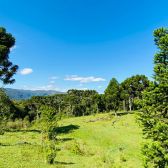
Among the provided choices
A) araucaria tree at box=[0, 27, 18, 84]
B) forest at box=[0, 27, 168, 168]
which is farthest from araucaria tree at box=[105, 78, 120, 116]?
araucaria tree at box=[0, 27, 18, 84]

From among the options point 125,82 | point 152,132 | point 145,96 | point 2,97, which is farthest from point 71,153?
point 125,82

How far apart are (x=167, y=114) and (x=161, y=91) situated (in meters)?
2.01

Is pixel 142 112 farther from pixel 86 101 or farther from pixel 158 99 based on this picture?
pixel 86 101

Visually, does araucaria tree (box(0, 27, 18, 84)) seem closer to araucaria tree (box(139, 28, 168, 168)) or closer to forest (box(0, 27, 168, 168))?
forest (box(0, 27, 168, 168))

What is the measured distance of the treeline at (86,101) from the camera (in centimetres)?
4606

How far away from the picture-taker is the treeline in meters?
46.1

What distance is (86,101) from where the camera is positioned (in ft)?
258

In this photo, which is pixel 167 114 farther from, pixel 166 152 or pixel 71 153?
pixel 71 153

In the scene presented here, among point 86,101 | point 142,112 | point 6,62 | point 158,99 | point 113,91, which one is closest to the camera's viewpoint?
point 158,99

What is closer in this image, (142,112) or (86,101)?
(142,112)

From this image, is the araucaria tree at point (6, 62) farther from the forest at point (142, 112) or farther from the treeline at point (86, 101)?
the treeline at point (86, 101)

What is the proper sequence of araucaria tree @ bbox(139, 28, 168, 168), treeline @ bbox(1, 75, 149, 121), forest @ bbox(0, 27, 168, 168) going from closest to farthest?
forest @ bbox(0, 27, 168, 168), araucaria tree @ bbox(139, 28, 168, 168), treeline @ bbox(1, 75, 149, 121)

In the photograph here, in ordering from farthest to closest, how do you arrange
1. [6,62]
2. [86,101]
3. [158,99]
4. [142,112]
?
1. [86,101]
2. [6,62]
3. [142,112]
4. [158,99]

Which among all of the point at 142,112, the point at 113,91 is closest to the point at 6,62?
the point at 142,112
